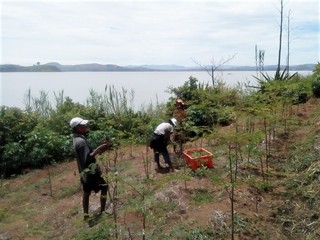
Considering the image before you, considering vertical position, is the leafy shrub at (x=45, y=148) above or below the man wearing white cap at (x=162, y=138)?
below

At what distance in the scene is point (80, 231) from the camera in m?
5.01

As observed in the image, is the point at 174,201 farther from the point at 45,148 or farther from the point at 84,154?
the point at 45,148

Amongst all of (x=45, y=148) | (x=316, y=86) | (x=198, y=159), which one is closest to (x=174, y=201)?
(x=198, y=159)

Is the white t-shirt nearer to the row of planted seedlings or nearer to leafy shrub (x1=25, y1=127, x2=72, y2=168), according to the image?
the row of planted seedlings

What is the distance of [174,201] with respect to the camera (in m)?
5.15

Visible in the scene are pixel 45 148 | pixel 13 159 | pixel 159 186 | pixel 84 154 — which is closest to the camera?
pixel 84 154

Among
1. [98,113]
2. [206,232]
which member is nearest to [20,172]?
[98,113]

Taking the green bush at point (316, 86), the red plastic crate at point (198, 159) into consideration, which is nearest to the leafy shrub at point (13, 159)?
the red plastic crate at point (198, 159)

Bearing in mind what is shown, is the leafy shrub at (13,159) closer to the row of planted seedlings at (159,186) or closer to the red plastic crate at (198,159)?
the row of planted seedlings at (159,186)

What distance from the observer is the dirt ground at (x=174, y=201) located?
4637 mm

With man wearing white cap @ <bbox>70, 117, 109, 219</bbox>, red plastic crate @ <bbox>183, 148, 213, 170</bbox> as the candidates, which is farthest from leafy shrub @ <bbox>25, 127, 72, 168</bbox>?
man wearing white cap @ <bbox>70, 117, 109, 219</bbox>

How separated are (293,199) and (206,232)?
1.48 m

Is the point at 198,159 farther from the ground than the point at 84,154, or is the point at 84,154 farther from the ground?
the point at 84,154

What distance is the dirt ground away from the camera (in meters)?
4.64
